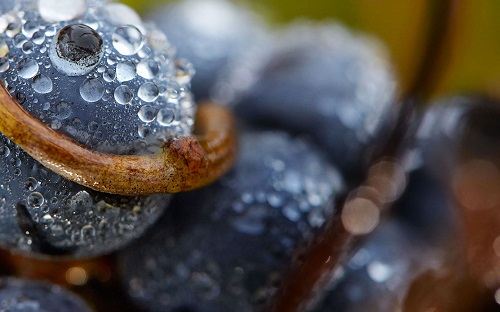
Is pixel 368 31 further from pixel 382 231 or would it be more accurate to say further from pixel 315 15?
pixel 382 231

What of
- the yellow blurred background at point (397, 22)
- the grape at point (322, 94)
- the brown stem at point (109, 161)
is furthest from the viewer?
the yellow blurred background at point (397, 22)

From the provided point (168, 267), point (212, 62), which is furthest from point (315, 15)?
point (168, 267)

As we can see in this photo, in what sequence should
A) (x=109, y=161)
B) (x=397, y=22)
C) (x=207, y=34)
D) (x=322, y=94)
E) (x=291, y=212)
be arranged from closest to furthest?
(x=109, y=161) → (x=291, y=212) → (x=322, y=94) → (x=207, y=34) → (x=397, y=22)

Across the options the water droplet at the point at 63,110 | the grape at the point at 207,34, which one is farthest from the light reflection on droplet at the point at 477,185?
the water droplet at the point at 63,110

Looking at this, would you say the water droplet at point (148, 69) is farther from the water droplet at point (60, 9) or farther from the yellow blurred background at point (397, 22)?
the yellow blurred background at point (397, 22)

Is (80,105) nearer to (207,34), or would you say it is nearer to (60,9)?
(60,9)

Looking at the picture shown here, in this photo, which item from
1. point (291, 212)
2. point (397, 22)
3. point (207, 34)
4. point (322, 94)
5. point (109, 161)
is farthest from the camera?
point (397, 22)

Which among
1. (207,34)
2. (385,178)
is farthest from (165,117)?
(207,34)
